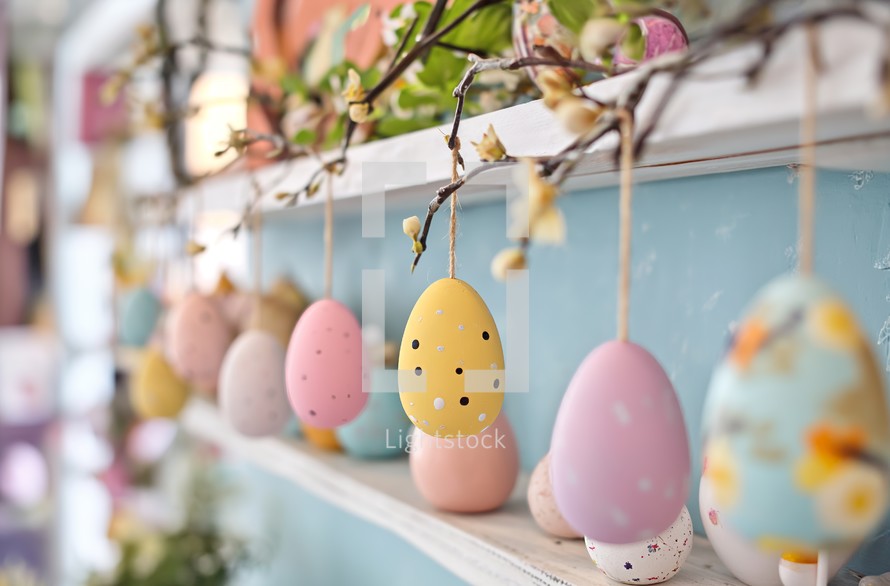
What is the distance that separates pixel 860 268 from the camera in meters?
0.48

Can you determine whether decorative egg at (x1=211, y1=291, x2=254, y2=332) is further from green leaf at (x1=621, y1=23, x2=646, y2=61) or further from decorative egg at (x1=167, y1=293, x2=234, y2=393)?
green leaf at (x1=621, y1=23, x2=646, y2=61)

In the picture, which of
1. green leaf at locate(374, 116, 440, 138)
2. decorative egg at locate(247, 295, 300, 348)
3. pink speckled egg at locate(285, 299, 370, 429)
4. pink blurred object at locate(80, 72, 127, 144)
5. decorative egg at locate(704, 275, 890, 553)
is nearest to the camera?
decorative egg at locate(704, 275, 890, 553)

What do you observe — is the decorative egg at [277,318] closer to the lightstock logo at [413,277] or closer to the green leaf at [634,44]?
the lightstock logo at [413,277]

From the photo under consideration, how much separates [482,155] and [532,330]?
31 centimetres

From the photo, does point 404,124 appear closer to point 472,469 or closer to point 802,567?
point 472,469

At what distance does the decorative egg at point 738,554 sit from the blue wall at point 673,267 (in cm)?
7

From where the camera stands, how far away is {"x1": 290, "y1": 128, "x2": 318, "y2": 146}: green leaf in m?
0.77

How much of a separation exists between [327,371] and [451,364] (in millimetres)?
144

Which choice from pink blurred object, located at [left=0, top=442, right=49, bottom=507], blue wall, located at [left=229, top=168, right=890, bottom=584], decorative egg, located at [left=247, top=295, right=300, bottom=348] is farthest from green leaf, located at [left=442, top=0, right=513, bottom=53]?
pink blurred object, located at [left=0, top=442, right=49, bottom=507]

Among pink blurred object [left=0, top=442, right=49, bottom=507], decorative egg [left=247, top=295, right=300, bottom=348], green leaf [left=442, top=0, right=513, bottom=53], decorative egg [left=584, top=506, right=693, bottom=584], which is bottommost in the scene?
pink blurred object [left=0, top=442, right=49, bottom=507]

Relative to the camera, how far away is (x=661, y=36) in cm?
45

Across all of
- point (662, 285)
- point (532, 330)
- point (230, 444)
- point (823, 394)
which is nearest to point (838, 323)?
point (823, 394)

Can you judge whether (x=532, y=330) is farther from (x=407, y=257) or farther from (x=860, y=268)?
(x=860, y=268)

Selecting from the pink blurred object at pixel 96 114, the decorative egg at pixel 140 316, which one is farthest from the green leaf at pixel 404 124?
the pink blurred object at pixel 96 114
